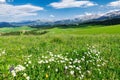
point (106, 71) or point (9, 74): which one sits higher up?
point (9, 74)

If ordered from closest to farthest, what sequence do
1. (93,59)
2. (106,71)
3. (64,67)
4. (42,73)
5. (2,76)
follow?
(2,76)
(42,73)
(64,67)
(106,71)
(93,59)

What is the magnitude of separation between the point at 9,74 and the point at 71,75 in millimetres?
1953

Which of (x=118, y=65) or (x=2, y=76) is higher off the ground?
(x=2, y=76)

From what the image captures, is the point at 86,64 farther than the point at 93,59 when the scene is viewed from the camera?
No

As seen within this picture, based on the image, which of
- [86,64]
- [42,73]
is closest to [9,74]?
[42,73]

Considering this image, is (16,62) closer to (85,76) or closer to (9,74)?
(9,74)

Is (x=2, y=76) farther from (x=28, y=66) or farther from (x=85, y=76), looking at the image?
(x=85, y=76)

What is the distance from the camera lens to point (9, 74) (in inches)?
245

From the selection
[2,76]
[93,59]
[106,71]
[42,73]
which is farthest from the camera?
[93,59]

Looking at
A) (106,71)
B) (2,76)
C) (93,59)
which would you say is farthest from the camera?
(93,59)

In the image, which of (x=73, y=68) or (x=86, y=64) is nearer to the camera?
(x=73, y=68)

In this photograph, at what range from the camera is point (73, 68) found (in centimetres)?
779

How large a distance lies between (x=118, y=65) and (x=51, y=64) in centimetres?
296

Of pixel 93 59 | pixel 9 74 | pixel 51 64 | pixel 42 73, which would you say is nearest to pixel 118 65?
pixel 93 59
